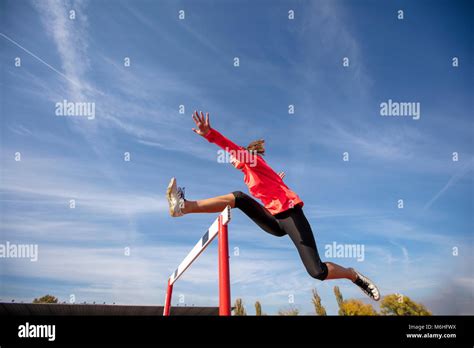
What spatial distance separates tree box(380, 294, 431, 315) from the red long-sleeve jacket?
3484 cm

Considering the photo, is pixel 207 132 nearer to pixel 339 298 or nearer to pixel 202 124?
pixel 202 124

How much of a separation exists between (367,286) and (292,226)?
160 centimetres

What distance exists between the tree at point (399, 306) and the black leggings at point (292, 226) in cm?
3468

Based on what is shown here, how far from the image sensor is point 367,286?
203 inches

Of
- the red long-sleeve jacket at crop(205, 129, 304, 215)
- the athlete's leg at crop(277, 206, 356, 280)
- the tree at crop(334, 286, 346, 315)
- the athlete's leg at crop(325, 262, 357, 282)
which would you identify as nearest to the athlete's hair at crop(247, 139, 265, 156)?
the red long-sleeve jacket at crop(205, 129, 304, 215)

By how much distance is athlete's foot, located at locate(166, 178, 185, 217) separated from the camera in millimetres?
4098
